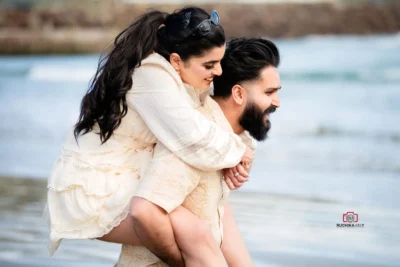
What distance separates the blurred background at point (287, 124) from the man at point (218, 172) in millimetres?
1319

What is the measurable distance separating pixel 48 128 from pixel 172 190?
8.79 meters

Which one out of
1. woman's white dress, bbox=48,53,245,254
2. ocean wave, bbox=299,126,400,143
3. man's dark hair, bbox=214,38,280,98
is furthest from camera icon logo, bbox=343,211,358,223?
ocean wave, bbox=299,126,400,143

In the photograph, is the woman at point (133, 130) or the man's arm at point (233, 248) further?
the man's arm at point (233, 248)

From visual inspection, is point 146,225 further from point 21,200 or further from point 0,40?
point 0,40

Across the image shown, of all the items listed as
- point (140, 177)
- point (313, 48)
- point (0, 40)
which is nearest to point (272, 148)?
point (140, 177)

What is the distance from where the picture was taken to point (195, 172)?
3.04m

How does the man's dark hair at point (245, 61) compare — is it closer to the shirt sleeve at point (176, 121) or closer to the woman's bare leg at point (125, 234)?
the shirt sleeve at point (176, 121)

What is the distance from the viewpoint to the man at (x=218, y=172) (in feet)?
9.72

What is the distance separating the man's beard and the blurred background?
136cm

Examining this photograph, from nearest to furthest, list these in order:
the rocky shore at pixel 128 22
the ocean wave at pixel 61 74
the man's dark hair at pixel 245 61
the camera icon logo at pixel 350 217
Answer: the man's dark hair at pixel 245 61 < the camera icon logo at pixel 350 217 < the ocean wave at pixel 61 74 < the rocky shore at pixel 128 22

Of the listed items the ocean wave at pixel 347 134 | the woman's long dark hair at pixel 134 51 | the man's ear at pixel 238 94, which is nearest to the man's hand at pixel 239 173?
the man's ear at pixel 238 94

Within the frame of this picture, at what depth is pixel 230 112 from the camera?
130 inches

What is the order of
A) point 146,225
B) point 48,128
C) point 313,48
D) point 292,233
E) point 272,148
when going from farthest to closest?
point 313,48 → point 48,128 → point 272,148 → point 292,233 → point 146,225

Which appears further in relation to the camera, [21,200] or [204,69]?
[21,200]
